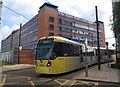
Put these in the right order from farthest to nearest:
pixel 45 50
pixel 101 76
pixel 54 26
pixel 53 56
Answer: pixel 54 26
pixel 101 76
pixel 45 50
pixel 53 56

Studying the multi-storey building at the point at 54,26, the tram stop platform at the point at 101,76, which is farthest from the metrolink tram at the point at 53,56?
the multi-storey building at the point at 54,26

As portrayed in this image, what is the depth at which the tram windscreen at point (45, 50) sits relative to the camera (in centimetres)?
1359

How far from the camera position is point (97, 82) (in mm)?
11742

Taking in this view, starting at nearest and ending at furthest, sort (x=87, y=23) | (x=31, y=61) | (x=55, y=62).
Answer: (x=55, y=62)
(x=31, y=61)
(x=87, y=23)

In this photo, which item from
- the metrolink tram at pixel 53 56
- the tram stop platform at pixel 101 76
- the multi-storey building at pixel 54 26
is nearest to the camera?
the tram stop platform at pixel 101 76

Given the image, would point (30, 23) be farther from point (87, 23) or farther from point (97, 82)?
point (97, 82)

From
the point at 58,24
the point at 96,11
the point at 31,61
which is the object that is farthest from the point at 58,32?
the point at 96,11

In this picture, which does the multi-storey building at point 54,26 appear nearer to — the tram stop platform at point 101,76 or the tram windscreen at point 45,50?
the tram stop platform at point 101,76

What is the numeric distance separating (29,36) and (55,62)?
62689mm

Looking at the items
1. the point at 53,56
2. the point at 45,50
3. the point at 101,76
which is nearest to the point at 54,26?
the point at 45,50

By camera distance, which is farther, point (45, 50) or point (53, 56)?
point (45, 50)

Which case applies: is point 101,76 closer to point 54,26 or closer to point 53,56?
point 53,56

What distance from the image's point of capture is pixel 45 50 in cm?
1383

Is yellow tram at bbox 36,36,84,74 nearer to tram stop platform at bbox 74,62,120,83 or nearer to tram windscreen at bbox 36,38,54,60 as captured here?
tram windscreen at bbox 36,38,54,60
